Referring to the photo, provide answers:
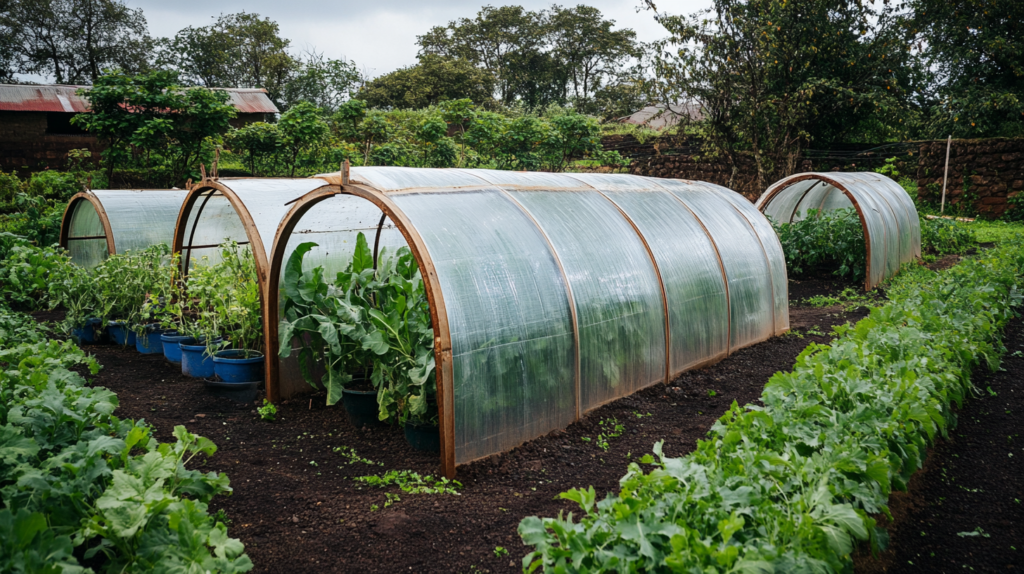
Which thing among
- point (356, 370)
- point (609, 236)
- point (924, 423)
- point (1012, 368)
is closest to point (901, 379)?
point (924, 423)

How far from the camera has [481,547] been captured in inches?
131

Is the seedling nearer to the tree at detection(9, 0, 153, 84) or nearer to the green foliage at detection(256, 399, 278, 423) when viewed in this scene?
the green foliage at detection(256, 399, 278, 423)

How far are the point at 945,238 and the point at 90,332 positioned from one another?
54.3 feet

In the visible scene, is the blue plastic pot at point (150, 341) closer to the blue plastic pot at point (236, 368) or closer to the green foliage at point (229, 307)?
the green foliage at point (229, 307)

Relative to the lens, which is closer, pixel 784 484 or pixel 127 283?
pixel 784 484

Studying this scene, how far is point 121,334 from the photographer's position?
25.4 feet

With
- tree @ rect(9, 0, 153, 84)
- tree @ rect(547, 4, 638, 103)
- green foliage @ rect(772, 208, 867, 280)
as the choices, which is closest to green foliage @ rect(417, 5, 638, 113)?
tree @ rect(547, 4, 638, 103)

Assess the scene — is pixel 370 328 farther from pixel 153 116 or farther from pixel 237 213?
pixel 153 116

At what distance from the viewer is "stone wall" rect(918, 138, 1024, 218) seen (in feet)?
55.5

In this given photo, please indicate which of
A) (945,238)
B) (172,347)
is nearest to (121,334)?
(172,347)

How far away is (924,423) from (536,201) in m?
3.24

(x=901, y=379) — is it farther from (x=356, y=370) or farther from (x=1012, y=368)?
(x=356, y=370)

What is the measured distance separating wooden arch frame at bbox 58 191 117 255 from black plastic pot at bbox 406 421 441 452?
649 centimetres

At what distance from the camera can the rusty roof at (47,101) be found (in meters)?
19.3
